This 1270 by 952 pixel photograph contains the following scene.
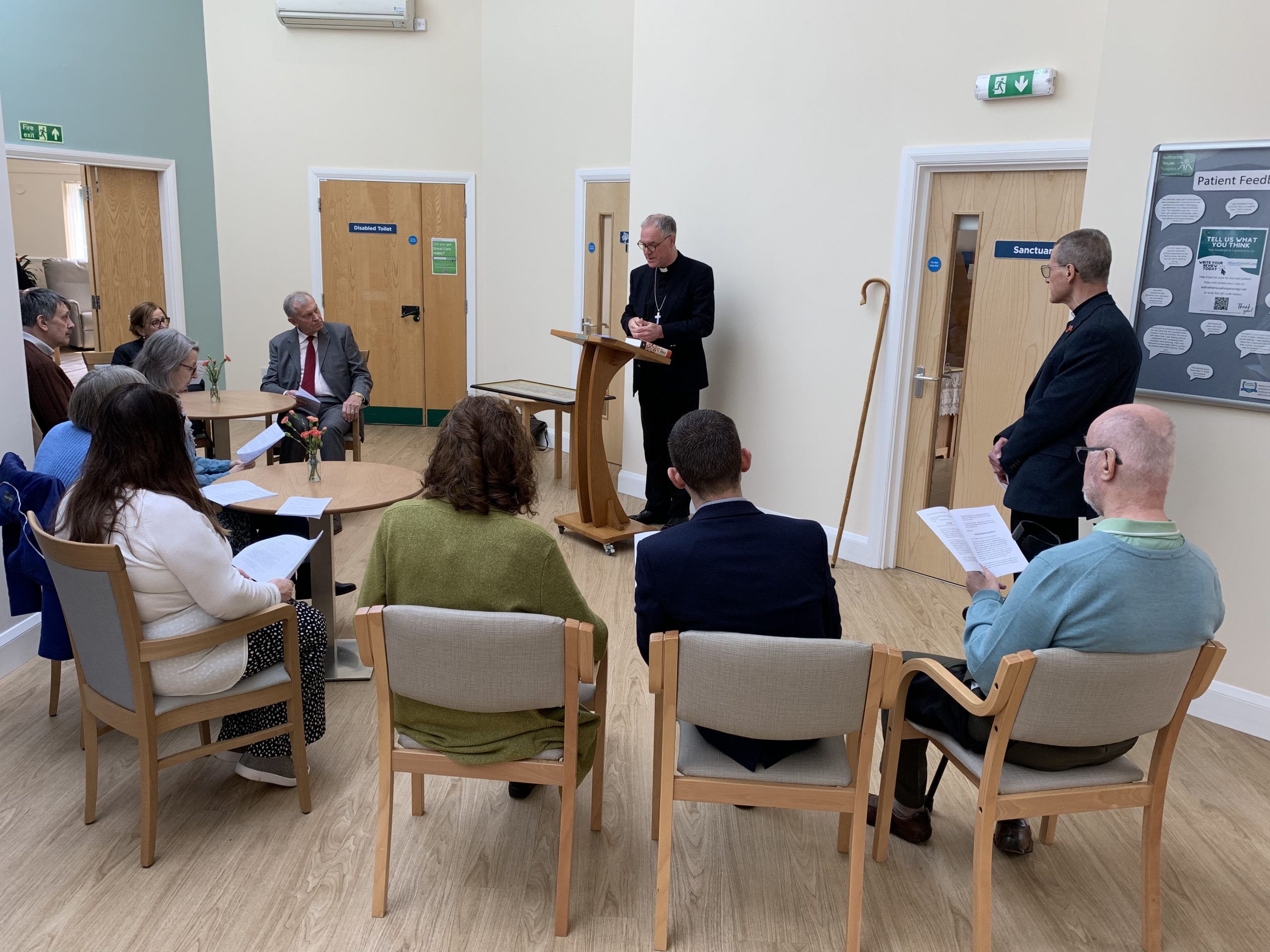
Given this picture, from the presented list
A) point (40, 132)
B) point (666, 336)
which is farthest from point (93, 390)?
point (40, 132)

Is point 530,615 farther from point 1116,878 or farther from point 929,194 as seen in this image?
point 929,194

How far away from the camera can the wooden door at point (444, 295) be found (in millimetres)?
8000

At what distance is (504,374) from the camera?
8055mm

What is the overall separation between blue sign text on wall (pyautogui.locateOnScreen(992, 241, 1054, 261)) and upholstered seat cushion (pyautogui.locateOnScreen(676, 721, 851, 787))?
281cm

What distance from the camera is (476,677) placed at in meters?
2.13

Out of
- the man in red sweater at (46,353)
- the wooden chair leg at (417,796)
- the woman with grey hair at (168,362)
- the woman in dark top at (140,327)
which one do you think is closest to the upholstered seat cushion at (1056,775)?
the wooden chair leg at (417,796)

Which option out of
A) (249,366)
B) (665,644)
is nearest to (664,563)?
(665,644)

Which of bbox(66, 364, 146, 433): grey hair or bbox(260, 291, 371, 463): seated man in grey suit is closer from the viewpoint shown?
bbox(66, 364, 146, 433): grey hair

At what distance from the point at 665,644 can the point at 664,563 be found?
21 centimetres

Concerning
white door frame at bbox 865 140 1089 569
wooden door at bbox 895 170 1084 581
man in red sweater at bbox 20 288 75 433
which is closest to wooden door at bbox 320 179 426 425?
man in red sweater at bbox 20 288 75 433

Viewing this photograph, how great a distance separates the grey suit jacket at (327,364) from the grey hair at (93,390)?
2663mm

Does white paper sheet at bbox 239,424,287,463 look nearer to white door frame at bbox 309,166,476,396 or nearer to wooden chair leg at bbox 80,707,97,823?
wooden chair leg at bbox 80,707,97,823

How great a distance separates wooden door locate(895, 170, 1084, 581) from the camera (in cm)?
426

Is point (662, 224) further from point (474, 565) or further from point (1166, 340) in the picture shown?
point (474, 565)
